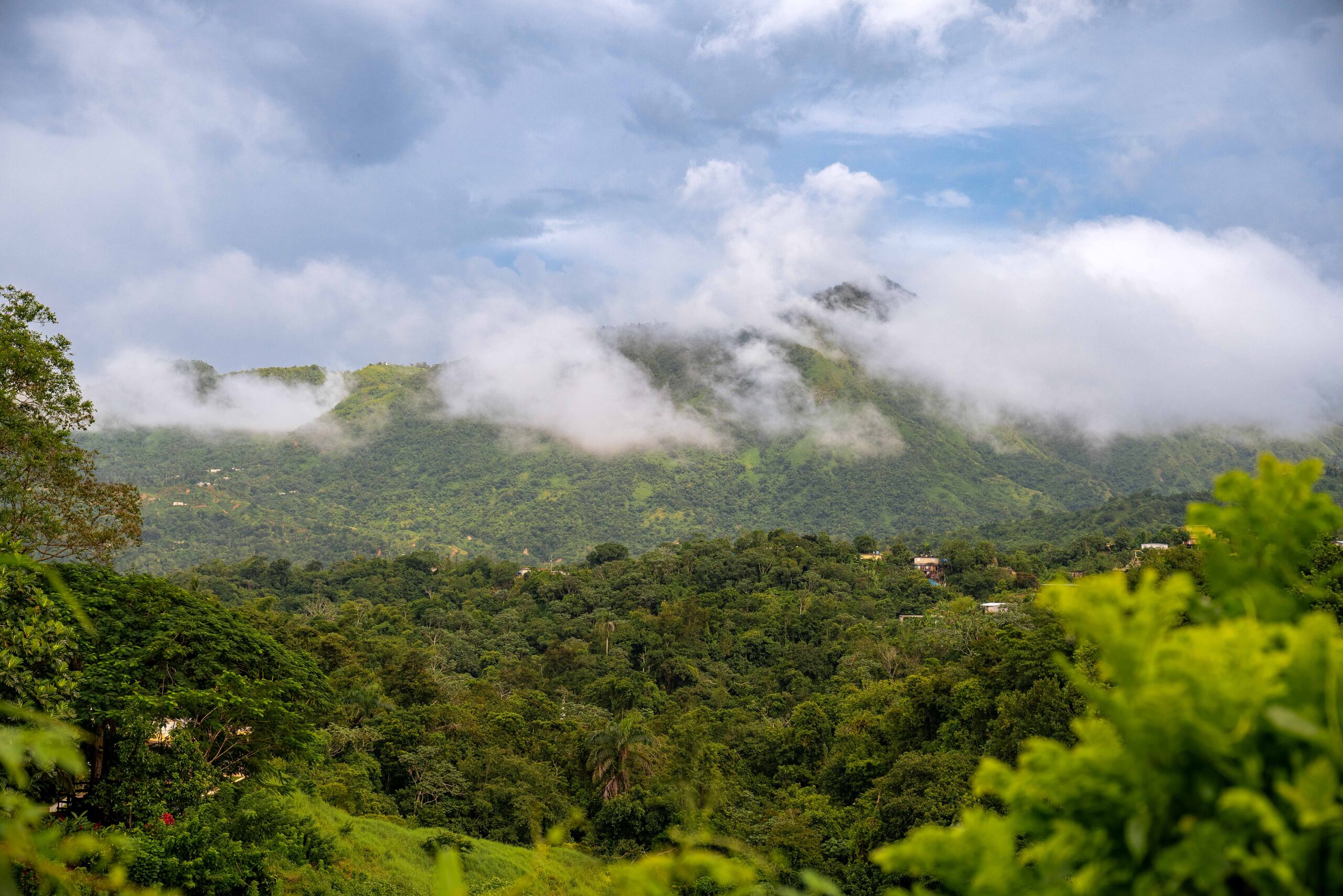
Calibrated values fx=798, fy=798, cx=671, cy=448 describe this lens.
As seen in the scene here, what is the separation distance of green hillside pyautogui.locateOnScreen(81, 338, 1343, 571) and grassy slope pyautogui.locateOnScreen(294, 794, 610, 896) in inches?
3521

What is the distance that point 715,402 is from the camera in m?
152

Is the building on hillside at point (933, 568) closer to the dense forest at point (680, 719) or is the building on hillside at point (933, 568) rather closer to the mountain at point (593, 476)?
the dense forest at point (680, 719)

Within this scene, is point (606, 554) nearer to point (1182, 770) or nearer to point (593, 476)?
point (1182, 770)

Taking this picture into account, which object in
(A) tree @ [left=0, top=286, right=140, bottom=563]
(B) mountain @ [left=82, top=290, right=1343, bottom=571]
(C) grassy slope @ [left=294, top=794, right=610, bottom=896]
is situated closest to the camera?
(A) tree @ [left=0, top=286, right=140, bottom=563]

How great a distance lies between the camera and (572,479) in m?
128

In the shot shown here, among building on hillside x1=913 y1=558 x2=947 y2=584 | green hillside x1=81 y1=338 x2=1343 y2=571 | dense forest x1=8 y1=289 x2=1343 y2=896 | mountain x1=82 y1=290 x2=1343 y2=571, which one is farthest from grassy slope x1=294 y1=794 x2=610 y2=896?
green hillside x1=81 y1=338 x2=1343 y2=571

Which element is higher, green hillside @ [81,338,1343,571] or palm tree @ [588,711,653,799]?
green hillside @ [81,338,1343,571]

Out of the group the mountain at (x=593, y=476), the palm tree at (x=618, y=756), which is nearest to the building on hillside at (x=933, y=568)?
the mountain at (x=593, y=476)

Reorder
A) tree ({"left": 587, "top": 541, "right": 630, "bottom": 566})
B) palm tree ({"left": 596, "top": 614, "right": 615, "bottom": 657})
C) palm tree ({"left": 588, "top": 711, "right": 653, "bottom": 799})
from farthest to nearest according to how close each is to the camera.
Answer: tree ({"left": 587, "top": 541, "right": 630, "bottom": 566}) < palm tree ({"left": 596, "top": 614, "right": 615, "bottom": 657}) < palm tree ({"left": 588, "top": 711, "right": 653, "bottom": 799})

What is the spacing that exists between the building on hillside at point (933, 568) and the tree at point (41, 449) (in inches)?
1887

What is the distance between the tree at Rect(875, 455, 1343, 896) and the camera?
1.34 m

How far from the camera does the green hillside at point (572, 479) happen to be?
107312mm

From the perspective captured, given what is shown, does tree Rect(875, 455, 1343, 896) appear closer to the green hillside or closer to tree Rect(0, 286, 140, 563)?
tree Rect(0, 286, 140, 563)

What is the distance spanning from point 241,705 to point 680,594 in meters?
40.2
